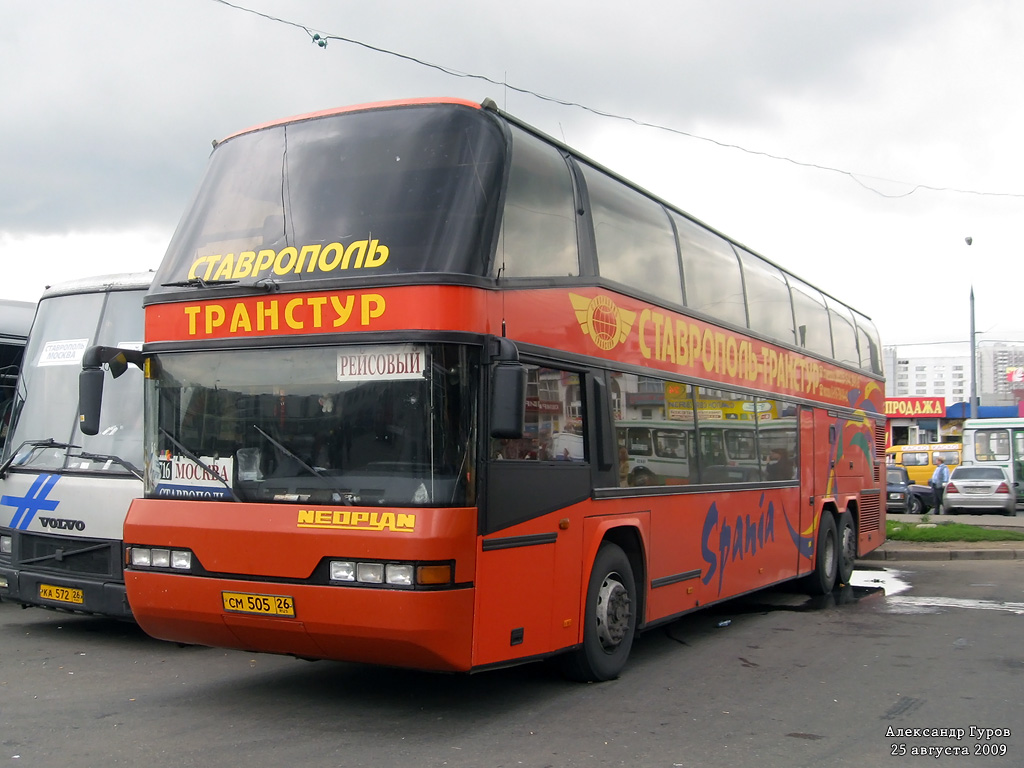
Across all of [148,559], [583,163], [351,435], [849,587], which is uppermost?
[583,163]

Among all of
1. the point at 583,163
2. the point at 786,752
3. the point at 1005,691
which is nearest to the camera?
the point at 786,752

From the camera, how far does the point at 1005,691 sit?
24.7 ft

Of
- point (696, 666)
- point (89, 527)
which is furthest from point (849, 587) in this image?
point (89, 527)

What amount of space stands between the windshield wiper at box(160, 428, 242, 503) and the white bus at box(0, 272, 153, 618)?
7.21 feet

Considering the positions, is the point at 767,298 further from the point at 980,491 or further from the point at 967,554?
the point at 980,491

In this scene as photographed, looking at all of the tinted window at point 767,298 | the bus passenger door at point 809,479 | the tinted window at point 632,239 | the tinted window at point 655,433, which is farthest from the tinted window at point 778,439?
the tinted window at point 632,239

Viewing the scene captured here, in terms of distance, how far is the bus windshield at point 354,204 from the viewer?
6375mm

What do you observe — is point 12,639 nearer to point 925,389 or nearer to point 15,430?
point 15,430

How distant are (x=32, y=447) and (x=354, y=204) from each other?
4.91 m

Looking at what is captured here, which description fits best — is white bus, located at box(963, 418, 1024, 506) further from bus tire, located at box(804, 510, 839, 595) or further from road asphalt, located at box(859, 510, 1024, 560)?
bus tire, located at box(804, 510, 839, 595)

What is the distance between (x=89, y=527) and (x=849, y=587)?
10040 millimetres

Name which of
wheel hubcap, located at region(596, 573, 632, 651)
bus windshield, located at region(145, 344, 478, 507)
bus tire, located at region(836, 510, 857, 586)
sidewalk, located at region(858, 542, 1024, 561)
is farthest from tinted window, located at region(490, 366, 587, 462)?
sidewalk, located at region(858, 542, 1024, 561)

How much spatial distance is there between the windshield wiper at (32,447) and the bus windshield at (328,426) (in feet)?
10.5

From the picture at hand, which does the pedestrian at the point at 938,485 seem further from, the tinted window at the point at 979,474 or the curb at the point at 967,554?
the curb at the point at 967,554
